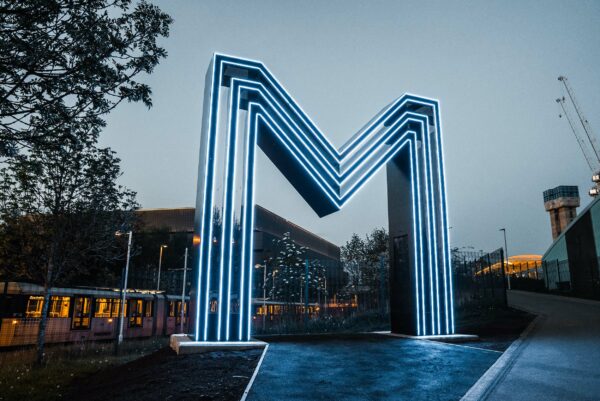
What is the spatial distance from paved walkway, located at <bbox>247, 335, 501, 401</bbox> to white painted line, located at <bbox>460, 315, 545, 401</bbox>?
134 millimetres

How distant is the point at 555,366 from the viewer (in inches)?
299

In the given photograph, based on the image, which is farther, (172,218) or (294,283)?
(172,218)

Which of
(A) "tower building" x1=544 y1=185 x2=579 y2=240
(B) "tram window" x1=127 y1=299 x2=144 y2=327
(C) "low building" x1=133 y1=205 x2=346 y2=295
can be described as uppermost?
(A) "tower building" x1=544 y1=185 x2=579 y2=240

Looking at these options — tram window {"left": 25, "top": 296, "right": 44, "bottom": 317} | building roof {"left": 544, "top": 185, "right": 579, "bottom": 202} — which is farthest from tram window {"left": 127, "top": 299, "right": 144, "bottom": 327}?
building roof {"left": 544, "top": 185, "right": 579, "bottom": 202}

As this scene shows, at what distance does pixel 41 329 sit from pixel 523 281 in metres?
39.7

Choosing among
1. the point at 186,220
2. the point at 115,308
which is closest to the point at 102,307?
the point at 115,308

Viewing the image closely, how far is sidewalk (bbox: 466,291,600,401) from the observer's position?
19.1ft

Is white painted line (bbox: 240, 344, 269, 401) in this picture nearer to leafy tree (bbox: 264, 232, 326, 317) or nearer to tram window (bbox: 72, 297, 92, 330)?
leafy tree (bbox: 264, 232, 326, 317)

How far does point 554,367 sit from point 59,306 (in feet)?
66.1

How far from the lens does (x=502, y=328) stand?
13.9 meters

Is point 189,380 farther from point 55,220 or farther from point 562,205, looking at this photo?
point 562,205

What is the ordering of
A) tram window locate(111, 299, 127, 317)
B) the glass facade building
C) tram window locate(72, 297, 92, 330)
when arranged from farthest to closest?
1. the glass facade building
2. tram window locate(111, 299, 127, 317)
3. tram window locate(72, 297, 92, 330)

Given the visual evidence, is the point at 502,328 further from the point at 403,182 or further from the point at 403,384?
the point at 403,384

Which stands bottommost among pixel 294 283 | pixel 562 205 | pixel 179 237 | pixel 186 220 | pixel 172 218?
pixel 294 283
